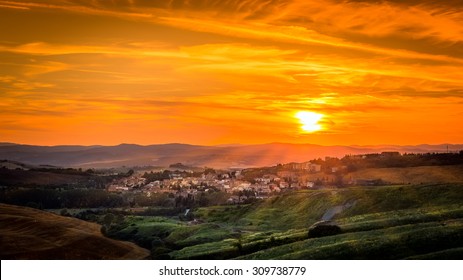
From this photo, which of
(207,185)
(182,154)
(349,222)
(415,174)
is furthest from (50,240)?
(415,174)

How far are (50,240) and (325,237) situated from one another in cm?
2076

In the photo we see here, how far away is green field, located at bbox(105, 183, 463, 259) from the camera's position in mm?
37969

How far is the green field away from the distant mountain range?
19.1 feet

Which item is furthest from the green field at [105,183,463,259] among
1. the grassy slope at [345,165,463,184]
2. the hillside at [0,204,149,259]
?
the grassy slope at [345,165,463,184]

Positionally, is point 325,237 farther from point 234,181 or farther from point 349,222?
point 234,181

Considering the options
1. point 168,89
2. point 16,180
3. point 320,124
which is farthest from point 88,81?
point 16,180

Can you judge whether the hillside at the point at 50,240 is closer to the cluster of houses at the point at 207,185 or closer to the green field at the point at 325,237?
the green field at the point at 325,237

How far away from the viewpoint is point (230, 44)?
39.8 meters

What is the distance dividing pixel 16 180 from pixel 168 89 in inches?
1005

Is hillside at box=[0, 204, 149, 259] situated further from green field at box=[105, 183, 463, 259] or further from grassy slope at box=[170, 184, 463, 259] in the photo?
grassy slope at box=[170, 184, 463, 259]

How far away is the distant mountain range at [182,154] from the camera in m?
50.1

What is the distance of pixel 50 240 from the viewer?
44.3 meters

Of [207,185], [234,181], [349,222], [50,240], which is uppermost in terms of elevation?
[234,181]

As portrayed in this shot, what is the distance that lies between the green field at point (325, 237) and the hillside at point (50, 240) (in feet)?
10.2
